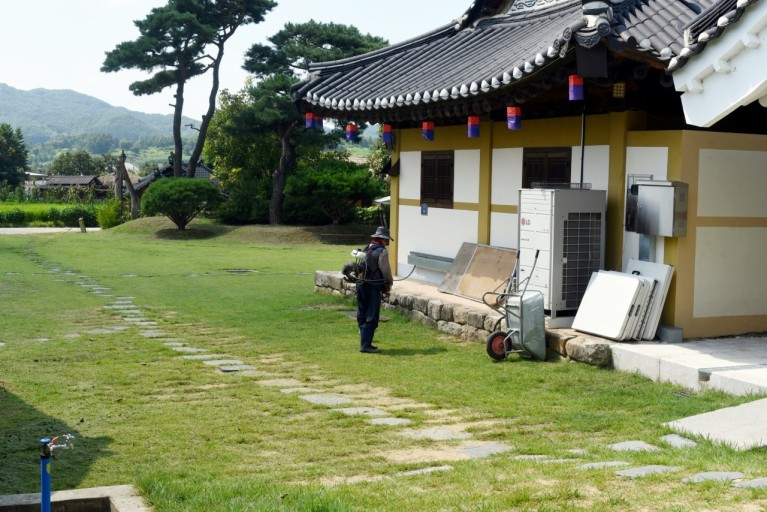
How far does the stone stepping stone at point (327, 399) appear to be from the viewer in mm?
9053

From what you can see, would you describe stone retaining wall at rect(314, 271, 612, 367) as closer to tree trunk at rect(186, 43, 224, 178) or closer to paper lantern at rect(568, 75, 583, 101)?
paper lantern at rect(568, 75, 583, 101)

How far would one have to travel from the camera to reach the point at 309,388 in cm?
980

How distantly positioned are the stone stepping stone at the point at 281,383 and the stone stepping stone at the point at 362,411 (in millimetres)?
1336

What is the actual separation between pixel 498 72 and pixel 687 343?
4.30 metres

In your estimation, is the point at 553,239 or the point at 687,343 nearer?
the point at 687,343

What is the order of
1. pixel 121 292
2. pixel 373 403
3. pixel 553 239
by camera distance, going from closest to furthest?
pixel 373 403
pixel 553 239
pixel 121 292

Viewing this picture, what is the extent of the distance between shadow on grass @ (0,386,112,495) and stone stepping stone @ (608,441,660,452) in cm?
401

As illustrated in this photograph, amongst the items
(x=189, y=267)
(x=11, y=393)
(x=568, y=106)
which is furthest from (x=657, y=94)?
(x=189, y=267)

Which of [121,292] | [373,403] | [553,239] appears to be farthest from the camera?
[121,292]

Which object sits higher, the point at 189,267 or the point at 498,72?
the point at 498,72

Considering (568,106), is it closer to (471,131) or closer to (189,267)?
(471,131)

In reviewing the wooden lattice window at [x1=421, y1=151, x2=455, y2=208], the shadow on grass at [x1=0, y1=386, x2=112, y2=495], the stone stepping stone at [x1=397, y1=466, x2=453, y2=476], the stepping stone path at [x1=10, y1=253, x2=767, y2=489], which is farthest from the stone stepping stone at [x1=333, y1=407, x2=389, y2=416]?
the wooden lattice window at [x1=421, y1=151, x2=455, y2=208]

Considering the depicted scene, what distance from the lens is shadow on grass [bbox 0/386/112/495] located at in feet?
20.6

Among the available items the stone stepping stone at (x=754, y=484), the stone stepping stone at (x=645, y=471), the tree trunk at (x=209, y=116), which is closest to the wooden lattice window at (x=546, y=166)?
the stone stepping stone at (x=645, y=471)
